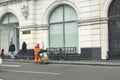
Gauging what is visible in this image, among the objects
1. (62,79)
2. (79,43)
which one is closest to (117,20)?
(79,43)

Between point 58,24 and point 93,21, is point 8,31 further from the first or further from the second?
point 93,21

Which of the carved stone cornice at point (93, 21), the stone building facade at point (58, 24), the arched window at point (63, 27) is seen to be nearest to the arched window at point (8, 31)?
the stone building facade at point (58, 24)

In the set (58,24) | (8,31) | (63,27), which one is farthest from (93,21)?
(8,31)

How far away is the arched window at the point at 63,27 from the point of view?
31.1 meters

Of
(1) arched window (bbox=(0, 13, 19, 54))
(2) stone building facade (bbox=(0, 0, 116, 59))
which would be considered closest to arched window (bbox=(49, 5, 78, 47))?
(2) stone building facade (bbox=(0, 0, 116, 59))

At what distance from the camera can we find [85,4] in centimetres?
2948

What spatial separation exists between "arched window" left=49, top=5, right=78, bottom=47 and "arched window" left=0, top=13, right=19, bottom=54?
532 centimetres

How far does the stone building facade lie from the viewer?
28.4 metres

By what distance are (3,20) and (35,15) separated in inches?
228

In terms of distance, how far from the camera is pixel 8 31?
38.1 metres

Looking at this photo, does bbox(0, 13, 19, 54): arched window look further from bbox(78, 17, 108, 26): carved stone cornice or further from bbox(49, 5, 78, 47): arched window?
bbox(78, 17, 108, 26): carved stone cornice

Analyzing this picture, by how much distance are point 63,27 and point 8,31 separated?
8.56 meters

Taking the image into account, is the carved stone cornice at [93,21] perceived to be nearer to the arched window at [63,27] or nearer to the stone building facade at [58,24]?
the stone building facade at [58,24]

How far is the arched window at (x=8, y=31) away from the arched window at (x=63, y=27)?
5325 millimetres
